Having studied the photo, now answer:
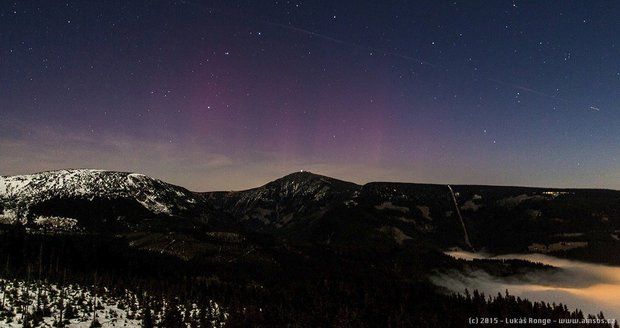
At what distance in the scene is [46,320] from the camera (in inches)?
2694

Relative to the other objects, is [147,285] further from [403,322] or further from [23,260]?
[403,322]

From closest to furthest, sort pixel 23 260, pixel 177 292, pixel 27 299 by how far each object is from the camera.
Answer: pixel 27 299 → pixel 177 292 → pixel 23 260

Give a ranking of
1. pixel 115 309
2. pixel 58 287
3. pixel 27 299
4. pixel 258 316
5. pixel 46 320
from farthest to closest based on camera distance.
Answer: pixel 258 316 → pixel 58 287 → pixel 115 309 → pixel 27 299 → pixel 46 320

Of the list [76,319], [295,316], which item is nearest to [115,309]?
[76,319]

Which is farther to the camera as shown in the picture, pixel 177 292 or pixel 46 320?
pixel 177 292

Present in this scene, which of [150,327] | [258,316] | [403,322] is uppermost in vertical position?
[150,327]

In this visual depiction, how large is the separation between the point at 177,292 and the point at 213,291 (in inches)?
1128

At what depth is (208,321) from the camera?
387ft

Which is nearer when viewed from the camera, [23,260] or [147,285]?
[147,285]

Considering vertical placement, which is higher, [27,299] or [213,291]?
[27,299]

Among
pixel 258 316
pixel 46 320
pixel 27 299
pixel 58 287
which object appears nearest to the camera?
pixel 46 320

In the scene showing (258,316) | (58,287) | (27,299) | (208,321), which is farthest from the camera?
(258,316)

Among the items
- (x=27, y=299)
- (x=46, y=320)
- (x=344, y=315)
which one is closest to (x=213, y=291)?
(x=344, y=315)

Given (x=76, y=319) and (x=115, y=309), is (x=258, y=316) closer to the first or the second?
(x=115, y=309)
